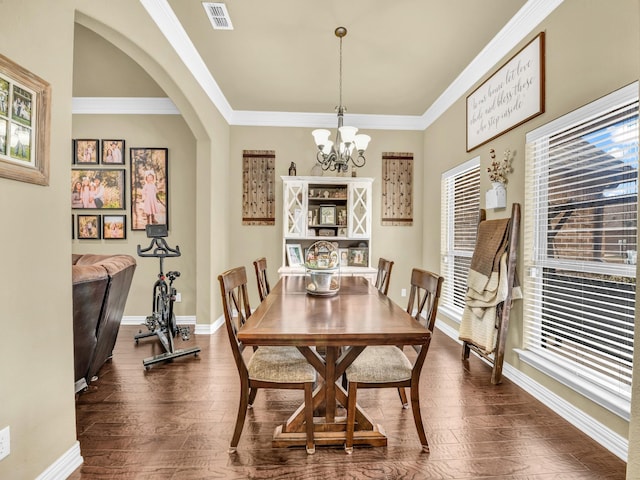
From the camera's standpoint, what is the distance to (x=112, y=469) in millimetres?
1698

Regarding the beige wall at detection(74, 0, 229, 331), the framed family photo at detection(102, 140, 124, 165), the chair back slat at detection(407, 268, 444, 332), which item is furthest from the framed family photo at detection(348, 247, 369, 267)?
the framed family photo at detection(102, 140, 124, 165)

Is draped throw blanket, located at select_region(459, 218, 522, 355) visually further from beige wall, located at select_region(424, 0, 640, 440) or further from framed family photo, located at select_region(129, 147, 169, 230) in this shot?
framed family photo, located at select_region(129, 147, 169, 230)

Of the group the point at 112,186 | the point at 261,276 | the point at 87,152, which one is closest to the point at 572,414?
the point at 261,276

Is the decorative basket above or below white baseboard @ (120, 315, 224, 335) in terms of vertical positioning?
above

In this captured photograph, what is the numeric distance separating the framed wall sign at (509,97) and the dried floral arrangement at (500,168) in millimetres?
211

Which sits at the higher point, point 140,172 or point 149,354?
point 140,172

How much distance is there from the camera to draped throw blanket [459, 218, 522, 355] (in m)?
2.65

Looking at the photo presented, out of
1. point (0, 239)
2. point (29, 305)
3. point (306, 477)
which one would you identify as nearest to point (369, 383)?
point (306, 477)

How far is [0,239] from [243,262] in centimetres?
350

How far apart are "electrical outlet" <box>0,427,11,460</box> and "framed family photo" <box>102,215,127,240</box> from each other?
3401 mm

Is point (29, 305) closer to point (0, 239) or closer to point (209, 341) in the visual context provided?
point (0, 239)

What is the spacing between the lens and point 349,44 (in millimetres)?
2961

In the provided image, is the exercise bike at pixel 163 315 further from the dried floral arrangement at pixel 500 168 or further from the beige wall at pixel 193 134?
the dried floral arrangement at pixel 500 168

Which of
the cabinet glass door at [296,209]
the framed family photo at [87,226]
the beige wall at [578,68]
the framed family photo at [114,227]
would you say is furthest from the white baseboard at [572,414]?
the framed family photo at [87,226]
